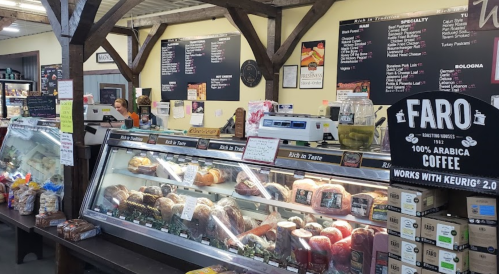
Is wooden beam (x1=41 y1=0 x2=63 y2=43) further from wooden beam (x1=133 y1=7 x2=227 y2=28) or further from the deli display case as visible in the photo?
wooden beam (x1=133 y1=7 x2=227 y2=28)

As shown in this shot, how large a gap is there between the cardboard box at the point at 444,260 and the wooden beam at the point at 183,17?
→ 540 cm

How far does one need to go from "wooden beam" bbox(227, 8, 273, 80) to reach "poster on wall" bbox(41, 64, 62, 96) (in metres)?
6.48

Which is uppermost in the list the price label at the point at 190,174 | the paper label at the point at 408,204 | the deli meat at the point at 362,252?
the paper label at the point at 408,204

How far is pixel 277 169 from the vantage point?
2.60 metres

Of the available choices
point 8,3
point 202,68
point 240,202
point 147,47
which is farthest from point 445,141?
point 8,3

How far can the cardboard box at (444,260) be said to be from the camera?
1.54 metres

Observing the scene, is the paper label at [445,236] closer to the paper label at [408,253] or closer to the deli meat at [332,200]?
the paper label at [408,253]

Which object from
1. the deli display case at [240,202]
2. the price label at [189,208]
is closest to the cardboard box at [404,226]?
the deli display case at [240,202]

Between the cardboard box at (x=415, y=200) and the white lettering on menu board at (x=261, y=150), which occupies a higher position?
the white lettering on menu board at (x=261, y=150)

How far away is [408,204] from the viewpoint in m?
1.67

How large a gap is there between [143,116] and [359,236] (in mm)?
2413

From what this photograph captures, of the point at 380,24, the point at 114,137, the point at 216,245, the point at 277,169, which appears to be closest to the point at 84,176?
the point at 114,137

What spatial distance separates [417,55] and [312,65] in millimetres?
1454

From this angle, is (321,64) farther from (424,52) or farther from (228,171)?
(228,171)
